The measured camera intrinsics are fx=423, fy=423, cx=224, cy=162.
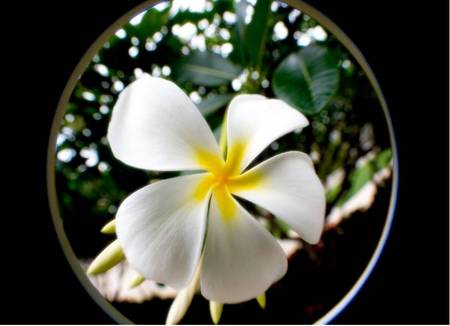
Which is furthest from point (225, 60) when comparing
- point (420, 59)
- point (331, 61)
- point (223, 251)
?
point (223, 251)

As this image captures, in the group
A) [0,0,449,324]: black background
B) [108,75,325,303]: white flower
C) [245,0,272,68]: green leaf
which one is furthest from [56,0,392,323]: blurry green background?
[108,75,325,303]: white flower

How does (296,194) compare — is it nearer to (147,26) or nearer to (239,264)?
(239,264)

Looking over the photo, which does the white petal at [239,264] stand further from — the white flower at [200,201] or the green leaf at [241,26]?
the green leaf at [241,26]

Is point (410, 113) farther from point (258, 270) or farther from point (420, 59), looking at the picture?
point (258, 270)

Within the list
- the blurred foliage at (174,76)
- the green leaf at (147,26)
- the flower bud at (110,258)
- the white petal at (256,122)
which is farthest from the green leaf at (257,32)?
the flower bud at (110,258)

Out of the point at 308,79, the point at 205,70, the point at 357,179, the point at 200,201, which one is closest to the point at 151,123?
the point at 200,201

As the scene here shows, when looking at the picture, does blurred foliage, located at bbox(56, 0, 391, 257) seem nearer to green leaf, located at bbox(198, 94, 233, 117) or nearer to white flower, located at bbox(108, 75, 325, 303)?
green leaf, located at bbox(198, 94, 233, 117)
